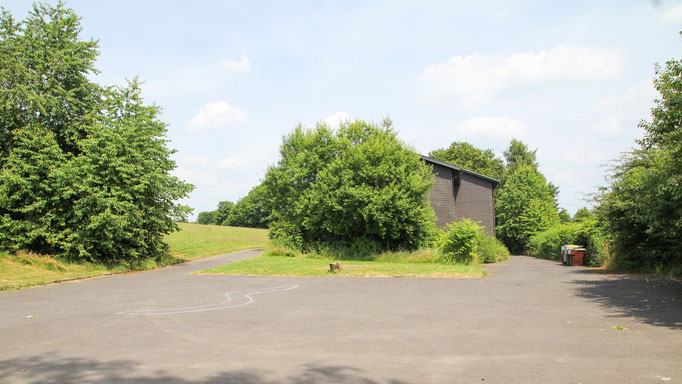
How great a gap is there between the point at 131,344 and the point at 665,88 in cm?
1386

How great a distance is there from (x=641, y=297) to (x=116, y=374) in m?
13.1

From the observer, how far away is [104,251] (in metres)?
22.9

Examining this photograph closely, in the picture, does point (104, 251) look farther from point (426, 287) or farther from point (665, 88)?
point (665, 88)

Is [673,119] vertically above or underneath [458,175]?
underneath

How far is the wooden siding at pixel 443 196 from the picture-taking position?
1460 inches

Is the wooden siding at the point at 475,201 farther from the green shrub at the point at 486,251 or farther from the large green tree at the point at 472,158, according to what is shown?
the large green tree at the point at 472,158

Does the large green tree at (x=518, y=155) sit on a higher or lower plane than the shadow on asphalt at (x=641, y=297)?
higher

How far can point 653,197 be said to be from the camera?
15109 mm

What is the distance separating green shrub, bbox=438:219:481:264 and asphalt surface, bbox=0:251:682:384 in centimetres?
1039

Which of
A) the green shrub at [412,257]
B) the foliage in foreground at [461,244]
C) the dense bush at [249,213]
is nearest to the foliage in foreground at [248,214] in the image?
the dense bush at [249,213]

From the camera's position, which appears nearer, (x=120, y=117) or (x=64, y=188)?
(x=64, y=188)

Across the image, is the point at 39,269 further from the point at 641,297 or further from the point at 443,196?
the point at 443,196

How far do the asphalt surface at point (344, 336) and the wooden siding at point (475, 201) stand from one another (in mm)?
27278

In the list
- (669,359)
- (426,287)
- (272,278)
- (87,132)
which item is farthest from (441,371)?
(87,132)
